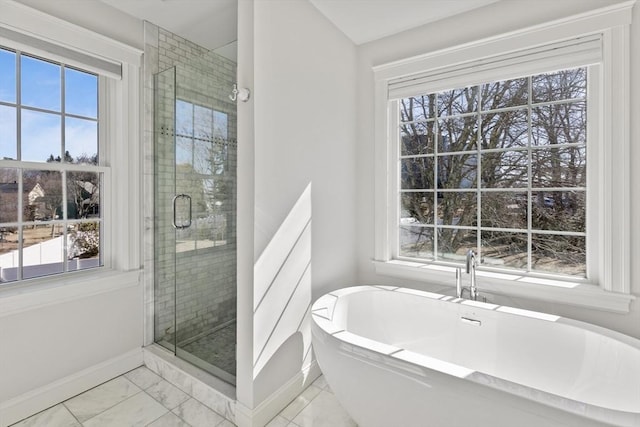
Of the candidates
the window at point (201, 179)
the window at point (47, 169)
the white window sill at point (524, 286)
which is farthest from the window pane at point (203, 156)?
the white window sill at point (524, 286)

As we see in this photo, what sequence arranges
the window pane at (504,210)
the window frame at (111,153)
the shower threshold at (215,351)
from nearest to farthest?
1. the window frame at (111,153)
2. the shower threshold at (215,351)
3. the window pane at (504,210)

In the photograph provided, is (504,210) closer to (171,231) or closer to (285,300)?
(285,300)

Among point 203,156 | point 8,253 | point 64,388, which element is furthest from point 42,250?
point 203,156

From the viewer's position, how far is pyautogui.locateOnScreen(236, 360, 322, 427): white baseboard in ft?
5.72

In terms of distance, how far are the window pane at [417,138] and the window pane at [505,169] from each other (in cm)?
43

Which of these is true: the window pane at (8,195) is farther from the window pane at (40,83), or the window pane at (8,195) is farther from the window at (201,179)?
the window at (201,179)

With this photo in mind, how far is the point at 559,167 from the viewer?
6.66 ft

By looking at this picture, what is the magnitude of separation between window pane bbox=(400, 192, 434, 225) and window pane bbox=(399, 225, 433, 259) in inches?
2.4

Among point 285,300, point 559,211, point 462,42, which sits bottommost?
point 285,300

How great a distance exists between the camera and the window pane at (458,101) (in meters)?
2.32

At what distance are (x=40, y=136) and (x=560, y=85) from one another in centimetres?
334

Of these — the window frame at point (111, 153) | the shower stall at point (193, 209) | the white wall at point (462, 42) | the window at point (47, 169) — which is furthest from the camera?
the shower stall at point (193, 209)

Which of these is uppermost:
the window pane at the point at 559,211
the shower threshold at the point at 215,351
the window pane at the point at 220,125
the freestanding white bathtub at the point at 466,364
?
the window pane at the point at 220,125

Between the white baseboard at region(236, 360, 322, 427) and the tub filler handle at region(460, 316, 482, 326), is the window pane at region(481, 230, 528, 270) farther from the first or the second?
the white baseboard at region(236, 360, 322, 427)
